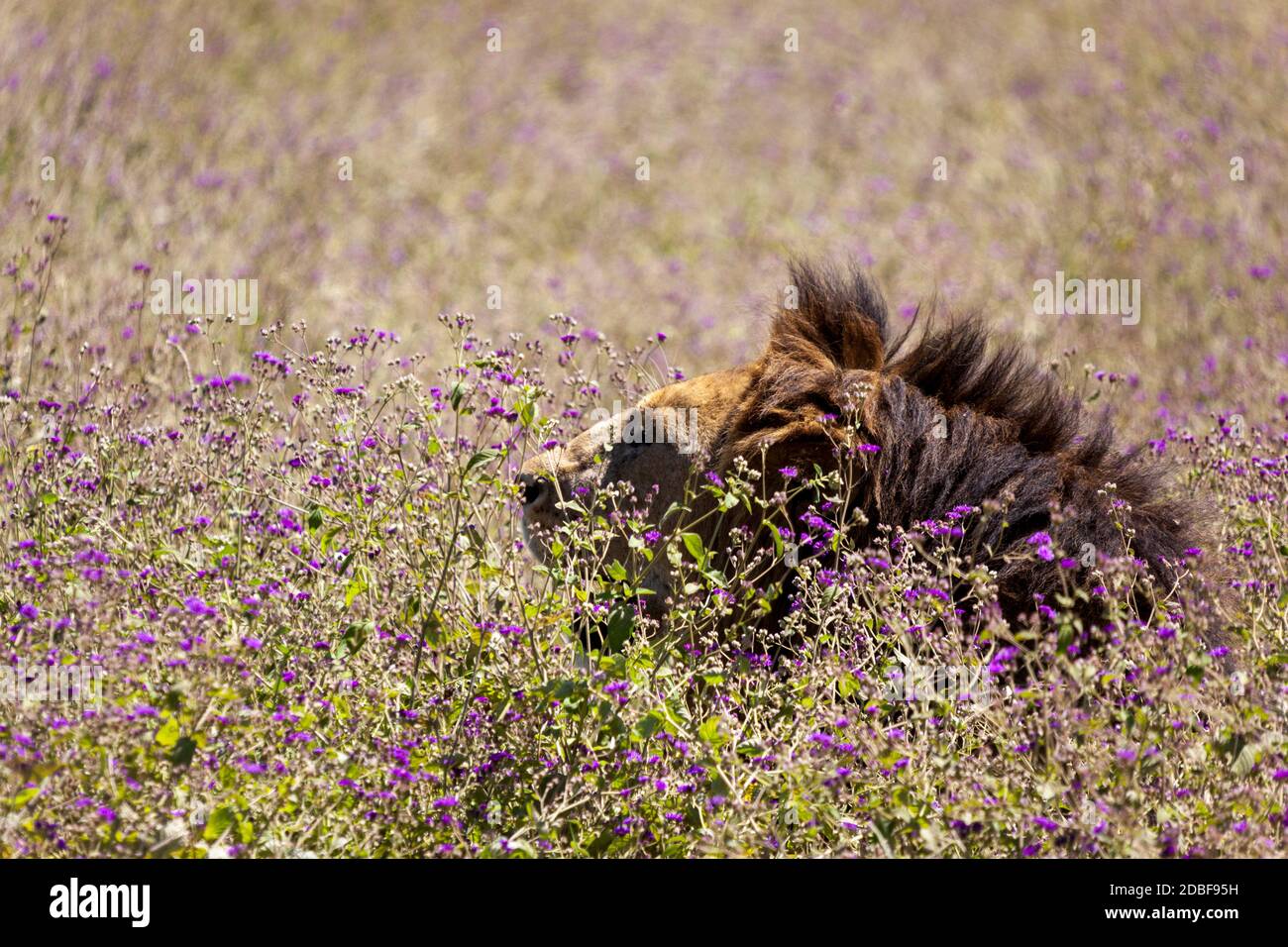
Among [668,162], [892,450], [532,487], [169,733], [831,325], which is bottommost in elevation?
[169,733]

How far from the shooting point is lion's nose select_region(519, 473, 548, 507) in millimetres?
4902

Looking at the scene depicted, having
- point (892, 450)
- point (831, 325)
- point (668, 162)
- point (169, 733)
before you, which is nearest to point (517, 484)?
point (169, 733)

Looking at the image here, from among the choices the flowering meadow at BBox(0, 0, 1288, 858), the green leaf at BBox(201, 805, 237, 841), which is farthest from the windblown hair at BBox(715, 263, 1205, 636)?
the green leaf at BBox(201, 805, 237, 841)

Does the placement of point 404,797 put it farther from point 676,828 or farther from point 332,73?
point 332,73

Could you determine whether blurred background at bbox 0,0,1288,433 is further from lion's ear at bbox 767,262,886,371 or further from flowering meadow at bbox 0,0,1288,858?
lion's ear at bbox 767,262,886,371

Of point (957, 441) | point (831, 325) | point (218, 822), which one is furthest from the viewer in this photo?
point (831, 325)

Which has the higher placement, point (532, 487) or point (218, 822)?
point (532, 487)

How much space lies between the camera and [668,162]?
564 inches

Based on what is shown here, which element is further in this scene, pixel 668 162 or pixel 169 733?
pixel 668 162

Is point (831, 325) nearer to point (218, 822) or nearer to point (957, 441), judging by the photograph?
point (957, 441)

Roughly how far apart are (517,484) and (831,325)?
178 cm

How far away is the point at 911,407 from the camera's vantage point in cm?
471

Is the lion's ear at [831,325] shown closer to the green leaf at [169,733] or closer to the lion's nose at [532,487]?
the lion's nose at [532,487]
